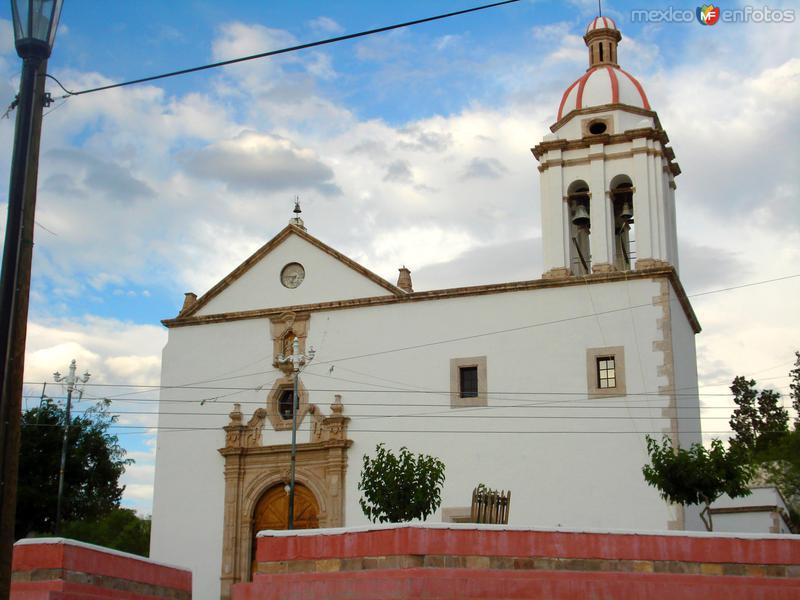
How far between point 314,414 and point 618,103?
991cm

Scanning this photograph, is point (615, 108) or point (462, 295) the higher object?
Answer: point (615, 108)

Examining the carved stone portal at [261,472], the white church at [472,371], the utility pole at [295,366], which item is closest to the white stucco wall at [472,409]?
the white church at [472,371]

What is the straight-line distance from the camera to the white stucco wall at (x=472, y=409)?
74.5ft

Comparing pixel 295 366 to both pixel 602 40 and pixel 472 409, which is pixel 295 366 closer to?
pixel 472 409

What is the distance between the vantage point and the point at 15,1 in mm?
9078

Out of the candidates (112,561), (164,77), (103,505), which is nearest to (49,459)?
(103,505)

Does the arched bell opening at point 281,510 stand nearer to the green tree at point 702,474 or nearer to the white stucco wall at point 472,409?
the white stucco wall at point 472,409

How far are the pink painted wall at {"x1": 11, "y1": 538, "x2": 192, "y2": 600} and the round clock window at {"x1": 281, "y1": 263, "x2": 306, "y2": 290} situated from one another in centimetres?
1150

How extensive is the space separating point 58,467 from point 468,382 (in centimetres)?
1288

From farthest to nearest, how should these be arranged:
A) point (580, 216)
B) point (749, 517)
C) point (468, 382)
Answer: point (749, 517), point (580, 216), point (468, 382)

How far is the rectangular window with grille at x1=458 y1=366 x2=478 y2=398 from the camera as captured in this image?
2439cm

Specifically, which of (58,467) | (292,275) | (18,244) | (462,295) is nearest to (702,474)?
(462,295)

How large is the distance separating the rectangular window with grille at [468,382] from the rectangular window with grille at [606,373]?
2.70 metres

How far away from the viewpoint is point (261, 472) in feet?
83.8
